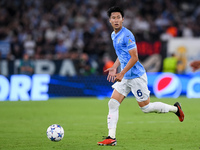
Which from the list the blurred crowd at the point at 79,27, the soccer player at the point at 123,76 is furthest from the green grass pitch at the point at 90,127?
the blurred crowd at the point at 79,27

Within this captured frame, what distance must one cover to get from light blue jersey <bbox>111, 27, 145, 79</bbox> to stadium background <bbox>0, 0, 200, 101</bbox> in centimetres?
1066

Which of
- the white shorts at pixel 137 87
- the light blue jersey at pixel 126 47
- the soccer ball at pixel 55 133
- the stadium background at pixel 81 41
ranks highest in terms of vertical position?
the stadium background at pixel 81 41

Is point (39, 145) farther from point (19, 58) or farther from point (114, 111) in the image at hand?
point (19, 58)

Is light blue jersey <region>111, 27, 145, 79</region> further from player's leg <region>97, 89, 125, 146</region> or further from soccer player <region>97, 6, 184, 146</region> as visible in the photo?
player's leg <region>97, 89, 125, 146</region>

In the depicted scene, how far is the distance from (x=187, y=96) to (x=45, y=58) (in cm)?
732

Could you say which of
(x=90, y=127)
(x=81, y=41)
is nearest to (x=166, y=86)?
(x=81, y=41)

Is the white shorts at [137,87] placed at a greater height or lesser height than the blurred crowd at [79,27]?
lesser

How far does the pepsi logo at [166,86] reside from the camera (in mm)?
18047

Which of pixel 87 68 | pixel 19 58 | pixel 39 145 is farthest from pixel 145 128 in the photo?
pixel 19 58

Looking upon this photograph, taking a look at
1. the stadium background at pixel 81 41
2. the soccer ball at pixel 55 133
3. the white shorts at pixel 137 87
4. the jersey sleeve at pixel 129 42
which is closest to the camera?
the jersey sleeve at pixel 129 42

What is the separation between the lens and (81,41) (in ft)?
75.6

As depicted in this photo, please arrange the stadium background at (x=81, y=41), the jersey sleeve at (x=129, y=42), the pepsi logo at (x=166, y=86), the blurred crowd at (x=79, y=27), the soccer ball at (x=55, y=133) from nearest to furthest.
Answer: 1. the jersey sleeve at (x=129, y=42)
2. the soccer ball at (x=55, y=133)
3. the pepsi logo at (x=166, y=86)
4. the stadium background at (x=81, y=41)
5. the blurred crowd at (x=79, y=27)

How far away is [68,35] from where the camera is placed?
23.3 meters

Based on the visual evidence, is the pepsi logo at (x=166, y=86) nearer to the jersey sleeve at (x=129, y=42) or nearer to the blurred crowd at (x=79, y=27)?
the blurred crowd at (x=79, y=27)
